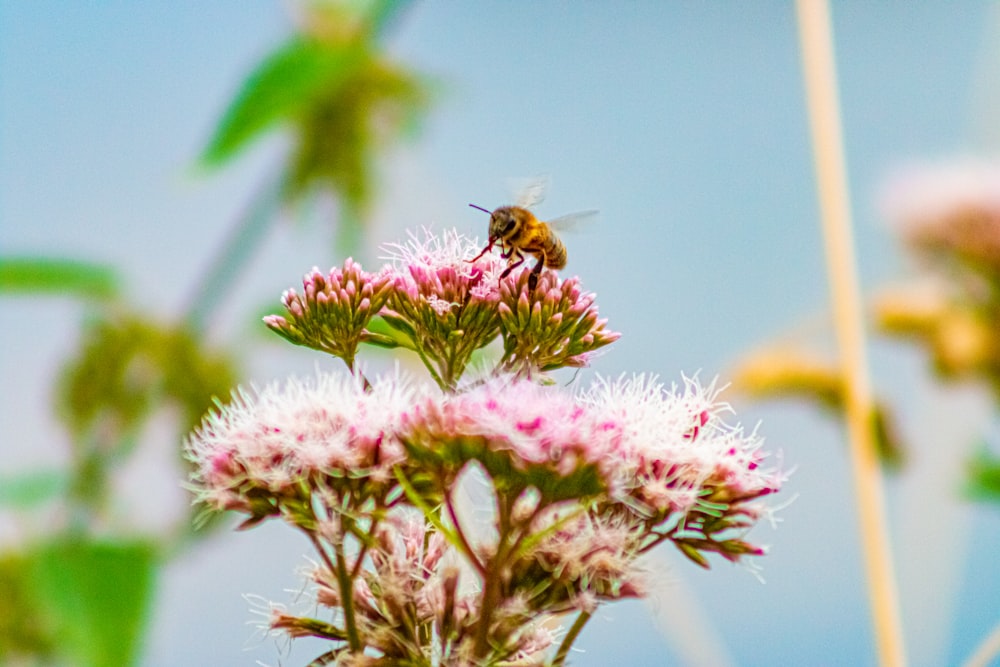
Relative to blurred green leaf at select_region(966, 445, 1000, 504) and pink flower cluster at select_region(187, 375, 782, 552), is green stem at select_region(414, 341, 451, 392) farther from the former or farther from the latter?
blurred green leaf at select_region(966, 445, 1000, 504)

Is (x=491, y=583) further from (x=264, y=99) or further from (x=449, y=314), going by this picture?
(x=264, y=99)

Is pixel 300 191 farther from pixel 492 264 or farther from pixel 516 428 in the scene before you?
pixel 516 428

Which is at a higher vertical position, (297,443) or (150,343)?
(150,343)

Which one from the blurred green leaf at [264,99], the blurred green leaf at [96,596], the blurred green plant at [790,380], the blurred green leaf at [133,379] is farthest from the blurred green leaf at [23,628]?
the blurred green plant at [790,380]

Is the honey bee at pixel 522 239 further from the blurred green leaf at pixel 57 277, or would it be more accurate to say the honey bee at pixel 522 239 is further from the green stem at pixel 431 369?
the blurred green leaf at pixel 57 277

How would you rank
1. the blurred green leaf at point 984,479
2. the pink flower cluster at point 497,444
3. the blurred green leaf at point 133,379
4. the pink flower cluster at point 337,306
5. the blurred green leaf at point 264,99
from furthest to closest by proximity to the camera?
the blurred green leaf at point 133,379 < the blurred green leaf at point 264,99 < the blurred green leaf at point 984,479 < the pink flower cluster at point 337,306 < the pink flower cluster at point 497,444

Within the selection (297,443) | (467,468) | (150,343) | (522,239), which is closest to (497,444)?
(467,468)

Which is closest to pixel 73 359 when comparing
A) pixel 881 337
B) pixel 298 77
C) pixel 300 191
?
pixel 300 191

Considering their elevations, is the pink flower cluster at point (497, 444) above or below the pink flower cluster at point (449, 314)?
below
